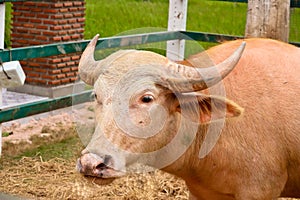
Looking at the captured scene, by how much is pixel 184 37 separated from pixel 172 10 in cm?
45

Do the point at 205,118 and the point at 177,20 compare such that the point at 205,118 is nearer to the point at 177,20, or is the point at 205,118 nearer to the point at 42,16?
the point at 177,20

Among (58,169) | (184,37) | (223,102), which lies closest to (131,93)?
(223,102)

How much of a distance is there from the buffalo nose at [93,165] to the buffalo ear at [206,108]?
72 centimetres

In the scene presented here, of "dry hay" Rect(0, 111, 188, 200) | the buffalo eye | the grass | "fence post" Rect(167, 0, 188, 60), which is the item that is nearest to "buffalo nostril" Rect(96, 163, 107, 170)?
the buffalo eye

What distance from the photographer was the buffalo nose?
411 centimetres

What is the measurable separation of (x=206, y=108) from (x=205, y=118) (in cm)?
8

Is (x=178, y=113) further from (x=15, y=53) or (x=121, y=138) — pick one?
(x=15, y=53)

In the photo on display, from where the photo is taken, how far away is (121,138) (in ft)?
14.3

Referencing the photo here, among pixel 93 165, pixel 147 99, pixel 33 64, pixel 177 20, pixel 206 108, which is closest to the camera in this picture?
pixel 93 165

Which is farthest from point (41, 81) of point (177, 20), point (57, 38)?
point (177, 20)

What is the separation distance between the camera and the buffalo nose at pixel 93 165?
4.11 m

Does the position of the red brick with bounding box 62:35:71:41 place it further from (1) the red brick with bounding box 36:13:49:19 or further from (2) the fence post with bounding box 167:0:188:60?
(2) the fence post with bounding box 167:0:188:60

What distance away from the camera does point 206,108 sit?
4637 millimetres

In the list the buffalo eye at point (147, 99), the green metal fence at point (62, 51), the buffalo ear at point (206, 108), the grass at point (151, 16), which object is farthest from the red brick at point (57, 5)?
the buffalo eye at point (147, 99)
